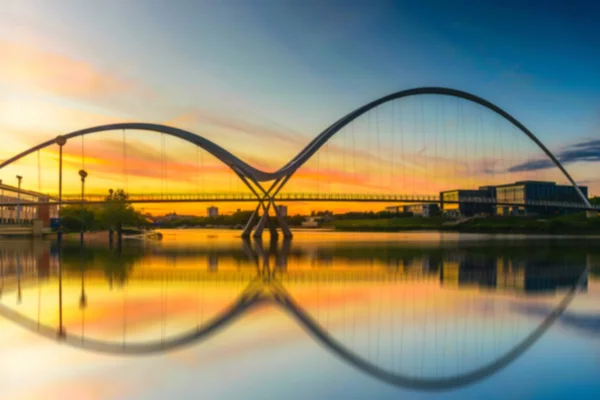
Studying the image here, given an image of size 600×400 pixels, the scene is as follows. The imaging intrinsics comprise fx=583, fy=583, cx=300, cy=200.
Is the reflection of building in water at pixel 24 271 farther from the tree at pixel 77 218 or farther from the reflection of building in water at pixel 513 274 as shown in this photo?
the tree at pixel 77 218

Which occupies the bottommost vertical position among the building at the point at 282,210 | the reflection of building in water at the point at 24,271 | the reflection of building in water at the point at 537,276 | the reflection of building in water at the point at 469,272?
the reflection of building in water at the point at 537,276

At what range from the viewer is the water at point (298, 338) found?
24.9 ft

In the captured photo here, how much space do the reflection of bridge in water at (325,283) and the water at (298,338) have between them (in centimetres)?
5

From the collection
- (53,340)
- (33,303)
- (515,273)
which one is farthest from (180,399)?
(515,273)

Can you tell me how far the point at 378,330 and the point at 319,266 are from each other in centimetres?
1362

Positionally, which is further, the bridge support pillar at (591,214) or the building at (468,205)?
the building at (468,205)

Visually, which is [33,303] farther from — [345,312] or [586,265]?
[586,265]

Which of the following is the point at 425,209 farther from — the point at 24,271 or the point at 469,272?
the point at 24,271

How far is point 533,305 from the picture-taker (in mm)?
13891

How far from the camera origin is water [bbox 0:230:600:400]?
7582 millimetres

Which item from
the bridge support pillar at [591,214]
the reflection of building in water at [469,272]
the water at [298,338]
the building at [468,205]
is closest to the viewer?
the water at [298,338]

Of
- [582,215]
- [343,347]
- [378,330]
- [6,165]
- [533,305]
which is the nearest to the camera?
[343,347]

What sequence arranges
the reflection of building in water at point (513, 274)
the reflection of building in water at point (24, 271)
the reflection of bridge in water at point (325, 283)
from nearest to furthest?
the reflection of bridge in water at point (325, 283), the reflection of building in water at point (513, 274), the reflection of building in water at point (24, 271)

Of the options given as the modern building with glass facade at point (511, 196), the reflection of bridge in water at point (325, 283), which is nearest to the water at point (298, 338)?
the reflection of bridge in water at point (325, 283)
